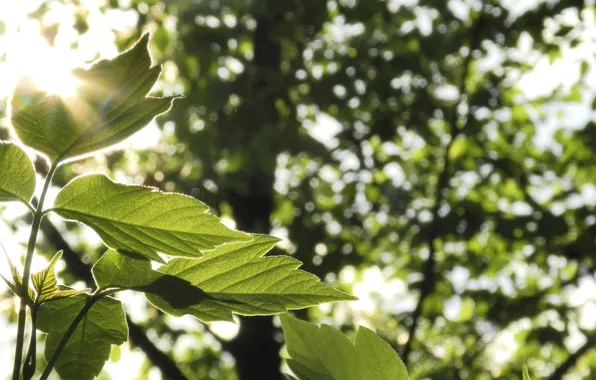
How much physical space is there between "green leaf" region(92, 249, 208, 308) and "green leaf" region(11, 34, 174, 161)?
0.12m

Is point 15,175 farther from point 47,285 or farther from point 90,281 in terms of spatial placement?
point 90,281

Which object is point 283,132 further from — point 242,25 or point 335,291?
point 335,291

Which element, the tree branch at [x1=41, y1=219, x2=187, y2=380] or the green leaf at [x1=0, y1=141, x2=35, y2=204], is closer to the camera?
the green leaf at [x1=0, y1=141, x2=35, y2=204]

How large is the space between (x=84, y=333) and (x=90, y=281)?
14.3 feet

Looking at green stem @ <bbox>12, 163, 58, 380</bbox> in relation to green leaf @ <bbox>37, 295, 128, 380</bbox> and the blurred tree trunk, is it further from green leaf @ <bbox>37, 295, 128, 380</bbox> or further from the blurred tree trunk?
the blurred tree trunk

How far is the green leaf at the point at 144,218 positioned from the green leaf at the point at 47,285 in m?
0.05

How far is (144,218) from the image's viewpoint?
55 centimetres

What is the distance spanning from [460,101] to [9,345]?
5.16m

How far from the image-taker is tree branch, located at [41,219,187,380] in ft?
14.5

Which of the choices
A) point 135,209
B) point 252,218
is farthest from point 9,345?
point 135,209

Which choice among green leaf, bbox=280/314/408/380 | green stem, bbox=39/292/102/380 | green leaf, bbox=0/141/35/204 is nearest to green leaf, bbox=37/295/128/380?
green stem, bbox=39/292/102/380

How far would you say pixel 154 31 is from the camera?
16.7 ft

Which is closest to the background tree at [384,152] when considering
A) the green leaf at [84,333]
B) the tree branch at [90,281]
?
the tree branch at [90,281]

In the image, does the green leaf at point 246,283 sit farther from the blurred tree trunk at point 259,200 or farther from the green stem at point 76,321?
the blurred tree trunk at point 259,200
